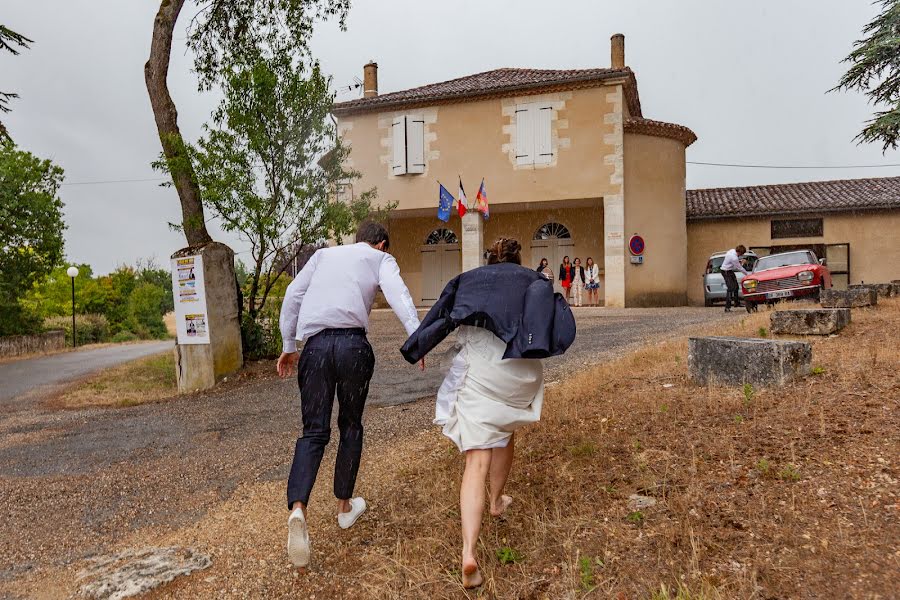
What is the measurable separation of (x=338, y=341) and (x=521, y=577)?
151 cm

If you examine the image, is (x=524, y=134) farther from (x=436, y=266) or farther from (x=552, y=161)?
(x=436, y=266)

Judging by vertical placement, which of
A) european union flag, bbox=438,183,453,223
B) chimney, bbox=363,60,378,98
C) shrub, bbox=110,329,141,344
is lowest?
shrub, bbox=110,329,141,344

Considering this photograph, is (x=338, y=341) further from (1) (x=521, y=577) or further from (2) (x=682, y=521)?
A: (2) (x=682, y=521)

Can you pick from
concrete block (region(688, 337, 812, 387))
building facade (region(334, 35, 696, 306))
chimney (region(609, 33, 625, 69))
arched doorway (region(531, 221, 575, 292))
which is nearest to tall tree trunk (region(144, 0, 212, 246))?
concrete block (region(688, 337, 812, 387))

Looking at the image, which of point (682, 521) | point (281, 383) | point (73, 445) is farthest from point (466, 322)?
point (281, 383)

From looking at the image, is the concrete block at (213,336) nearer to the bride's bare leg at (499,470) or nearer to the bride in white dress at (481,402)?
the bride's bare leg at (499,470)

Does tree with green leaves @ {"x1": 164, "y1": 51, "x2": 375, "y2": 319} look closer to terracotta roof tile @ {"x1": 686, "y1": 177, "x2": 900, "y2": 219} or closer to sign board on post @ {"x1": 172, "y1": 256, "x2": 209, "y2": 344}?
sign board on post @ {"x1": 172, "y1": 256, "x2": 209, "y2": 344}

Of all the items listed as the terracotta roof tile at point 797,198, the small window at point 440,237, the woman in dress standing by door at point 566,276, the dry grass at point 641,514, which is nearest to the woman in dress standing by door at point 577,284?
the woman in dress standing by door at point 566,276

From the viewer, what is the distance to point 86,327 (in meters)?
27.2

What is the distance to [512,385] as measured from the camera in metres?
3.15

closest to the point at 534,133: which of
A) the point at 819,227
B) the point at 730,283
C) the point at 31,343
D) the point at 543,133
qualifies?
the point at 543,133

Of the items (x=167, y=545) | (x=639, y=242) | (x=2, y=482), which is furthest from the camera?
(x=639, y=242)

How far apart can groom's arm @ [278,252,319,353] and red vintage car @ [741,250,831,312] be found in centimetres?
1230

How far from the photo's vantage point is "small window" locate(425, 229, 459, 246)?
24.1 metres
